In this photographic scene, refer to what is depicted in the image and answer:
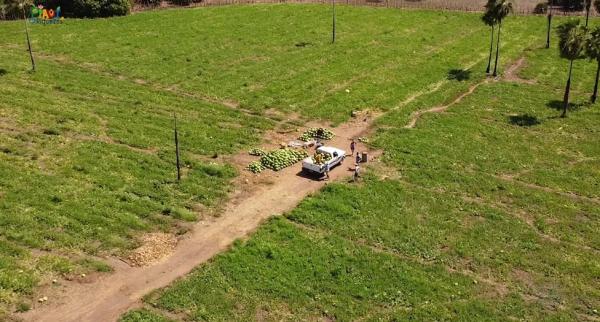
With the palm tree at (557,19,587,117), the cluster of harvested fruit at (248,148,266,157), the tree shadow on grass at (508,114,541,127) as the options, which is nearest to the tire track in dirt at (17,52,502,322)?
the cluster of harvested fruit at (248,148,266,157)

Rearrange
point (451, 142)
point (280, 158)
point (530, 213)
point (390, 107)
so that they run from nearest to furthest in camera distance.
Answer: point (530, 213), point (280, 158), point (451, 142), point (390, 107)

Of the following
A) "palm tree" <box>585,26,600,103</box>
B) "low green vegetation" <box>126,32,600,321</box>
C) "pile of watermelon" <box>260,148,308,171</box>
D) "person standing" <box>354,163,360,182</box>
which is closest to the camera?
"low green vegetation" <box>126,32,600,321</box>

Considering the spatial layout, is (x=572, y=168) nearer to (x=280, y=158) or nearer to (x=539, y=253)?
(x=539, y=253)

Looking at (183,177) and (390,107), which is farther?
(390,107)

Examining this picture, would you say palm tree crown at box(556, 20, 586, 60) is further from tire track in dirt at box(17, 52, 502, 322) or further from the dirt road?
tire track in dirt at box(17, 52, 502, 322)

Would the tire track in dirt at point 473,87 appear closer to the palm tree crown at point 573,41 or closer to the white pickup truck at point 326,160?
the palm tree crown at point 573,41

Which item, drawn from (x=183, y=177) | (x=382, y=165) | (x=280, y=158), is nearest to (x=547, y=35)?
(x=382, y=165)

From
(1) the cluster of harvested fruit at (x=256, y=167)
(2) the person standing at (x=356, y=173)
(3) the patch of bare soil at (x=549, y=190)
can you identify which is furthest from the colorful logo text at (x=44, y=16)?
(3) the patch of bare soil at (x=549, y=190)
